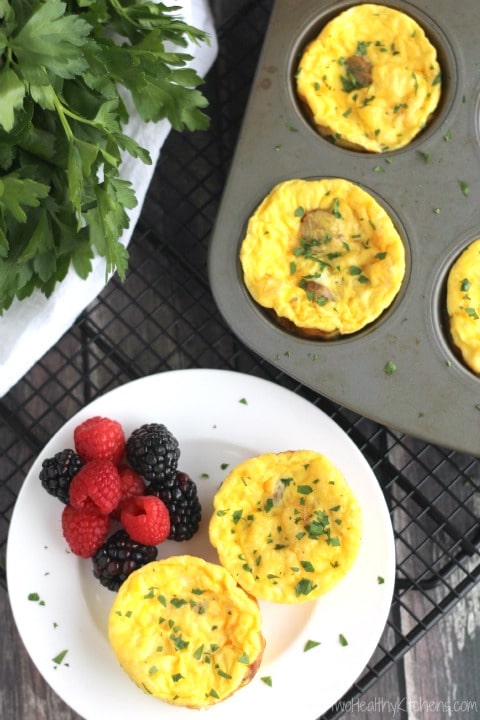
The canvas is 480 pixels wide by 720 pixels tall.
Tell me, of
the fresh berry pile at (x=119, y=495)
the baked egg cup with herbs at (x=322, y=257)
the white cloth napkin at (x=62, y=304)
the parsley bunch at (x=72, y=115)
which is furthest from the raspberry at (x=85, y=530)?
the baked egg cup with herbs at (x=322, y=257)

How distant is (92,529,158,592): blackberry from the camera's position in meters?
2.22

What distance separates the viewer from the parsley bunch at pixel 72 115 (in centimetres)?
172

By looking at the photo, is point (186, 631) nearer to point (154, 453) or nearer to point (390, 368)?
point (154, 453)

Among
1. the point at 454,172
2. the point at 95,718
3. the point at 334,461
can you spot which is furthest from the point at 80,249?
the point at 95,718

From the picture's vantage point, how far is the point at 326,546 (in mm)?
2197

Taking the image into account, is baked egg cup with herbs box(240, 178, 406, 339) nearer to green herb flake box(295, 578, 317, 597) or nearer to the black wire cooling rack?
the black wire cooling rack

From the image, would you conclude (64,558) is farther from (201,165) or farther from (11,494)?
(201,165)

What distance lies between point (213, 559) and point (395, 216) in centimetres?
111

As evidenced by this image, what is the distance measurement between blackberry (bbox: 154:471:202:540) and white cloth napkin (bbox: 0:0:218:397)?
0.56 metres

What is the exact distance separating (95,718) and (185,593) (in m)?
0.43

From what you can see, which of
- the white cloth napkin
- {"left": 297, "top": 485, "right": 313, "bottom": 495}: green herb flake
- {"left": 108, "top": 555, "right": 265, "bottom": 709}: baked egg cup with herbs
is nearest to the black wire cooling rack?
the white cloth napkin

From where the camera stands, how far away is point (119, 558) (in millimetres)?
2229

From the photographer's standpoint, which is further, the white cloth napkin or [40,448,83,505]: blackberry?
the white cloth napkin

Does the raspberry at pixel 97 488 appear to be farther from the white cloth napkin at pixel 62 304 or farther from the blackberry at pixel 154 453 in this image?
the white cloth napkin at pixel 62 304
